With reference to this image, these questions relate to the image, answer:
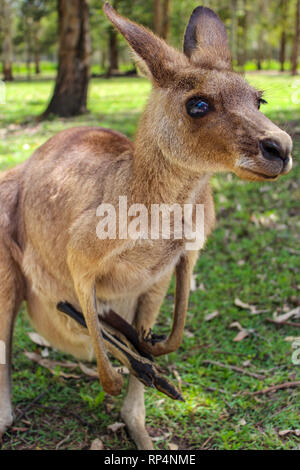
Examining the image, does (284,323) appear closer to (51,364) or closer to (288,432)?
(288,432)

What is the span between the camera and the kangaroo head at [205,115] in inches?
71.3

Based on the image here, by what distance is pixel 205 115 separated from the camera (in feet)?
6.46

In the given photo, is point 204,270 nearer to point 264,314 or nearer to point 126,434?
point 264,314

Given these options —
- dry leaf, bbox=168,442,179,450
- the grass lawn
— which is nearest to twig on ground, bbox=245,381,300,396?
the grass lawn

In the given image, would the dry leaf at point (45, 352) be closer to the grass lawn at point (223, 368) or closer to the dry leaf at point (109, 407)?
the grass lawn at point (223, 368)

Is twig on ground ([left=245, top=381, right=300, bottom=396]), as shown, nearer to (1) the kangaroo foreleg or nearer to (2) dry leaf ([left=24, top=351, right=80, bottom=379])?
(1) the kangaroo foreleg

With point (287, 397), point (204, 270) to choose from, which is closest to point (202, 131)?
point (287, 397)

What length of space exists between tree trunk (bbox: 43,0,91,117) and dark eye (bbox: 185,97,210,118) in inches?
246

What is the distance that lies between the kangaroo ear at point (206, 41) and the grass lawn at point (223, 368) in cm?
34

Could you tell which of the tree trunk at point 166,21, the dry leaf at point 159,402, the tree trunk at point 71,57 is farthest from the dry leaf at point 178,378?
the tree trunk at point 166,21

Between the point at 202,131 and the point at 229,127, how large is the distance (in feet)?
0.39

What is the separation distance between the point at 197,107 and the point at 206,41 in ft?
1.72

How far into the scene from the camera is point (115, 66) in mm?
23750

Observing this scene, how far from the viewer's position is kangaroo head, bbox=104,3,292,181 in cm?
181
